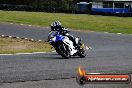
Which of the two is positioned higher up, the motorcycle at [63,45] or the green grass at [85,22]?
the motorcycle at [63,45]

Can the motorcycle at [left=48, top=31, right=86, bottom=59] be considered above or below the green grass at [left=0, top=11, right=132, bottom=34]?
above

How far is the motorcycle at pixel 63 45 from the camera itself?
46.9 ft

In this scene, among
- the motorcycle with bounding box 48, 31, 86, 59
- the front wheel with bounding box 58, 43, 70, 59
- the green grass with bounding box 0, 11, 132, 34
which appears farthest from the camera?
the green grass with bounding box 0, 11, 132, 34

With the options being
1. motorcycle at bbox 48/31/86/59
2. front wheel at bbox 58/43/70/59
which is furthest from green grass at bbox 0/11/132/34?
front wheel at bbox 58/43/70/59

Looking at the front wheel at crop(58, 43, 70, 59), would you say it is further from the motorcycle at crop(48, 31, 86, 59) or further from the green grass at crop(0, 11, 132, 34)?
the green grass at crop(0, 11, 132, 34)

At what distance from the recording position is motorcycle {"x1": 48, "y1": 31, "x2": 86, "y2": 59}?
1430 cm

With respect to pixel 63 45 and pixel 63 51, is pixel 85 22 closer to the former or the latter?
pixel 63 45

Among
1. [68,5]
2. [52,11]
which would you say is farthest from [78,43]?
[68,5]

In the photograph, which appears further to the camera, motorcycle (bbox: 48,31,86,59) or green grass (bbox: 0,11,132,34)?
green grass (bbox: 0,11,132,34)

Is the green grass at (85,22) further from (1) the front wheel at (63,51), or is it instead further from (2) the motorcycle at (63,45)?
(1) the front wheel at (63,51)

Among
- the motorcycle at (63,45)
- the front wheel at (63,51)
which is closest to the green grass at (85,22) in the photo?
the motorcycle at (63,45)

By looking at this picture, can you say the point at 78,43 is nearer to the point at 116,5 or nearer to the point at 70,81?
the point at 70,81

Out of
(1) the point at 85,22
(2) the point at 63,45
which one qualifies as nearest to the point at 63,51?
(2) the point at 63,45

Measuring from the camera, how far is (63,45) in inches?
575
